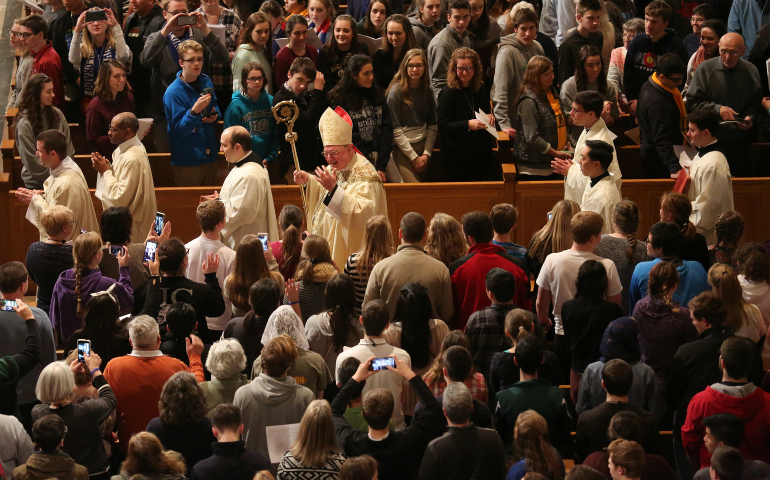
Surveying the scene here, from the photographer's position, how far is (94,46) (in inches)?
367

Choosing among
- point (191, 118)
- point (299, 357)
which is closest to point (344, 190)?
point (191, 118)

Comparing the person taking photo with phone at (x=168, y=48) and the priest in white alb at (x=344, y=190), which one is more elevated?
the person taking photo with phone at (x=168, y=48)

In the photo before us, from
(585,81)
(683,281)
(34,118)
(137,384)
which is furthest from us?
(585,81)

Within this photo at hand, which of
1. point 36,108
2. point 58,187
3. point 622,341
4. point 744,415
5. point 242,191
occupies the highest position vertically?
point 36,108

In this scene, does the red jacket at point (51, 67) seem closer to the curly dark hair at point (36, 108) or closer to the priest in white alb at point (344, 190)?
the curly dark hair at point (36, 108)

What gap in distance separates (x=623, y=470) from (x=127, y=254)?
342 centimetres

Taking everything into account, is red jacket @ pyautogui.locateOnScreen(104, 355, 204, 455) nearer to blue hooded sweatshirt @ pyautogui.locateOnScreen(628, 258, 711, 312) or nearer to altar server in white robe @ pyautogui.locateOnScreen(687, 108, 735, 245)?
blue hooded sweatshirt @ pyautogui.locateOnScreen(628, 258, 711, 312)

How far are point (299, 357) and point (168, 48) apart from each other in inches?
195

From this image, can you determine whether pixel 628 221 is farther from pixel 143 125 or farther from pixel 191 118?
pixel 143 125

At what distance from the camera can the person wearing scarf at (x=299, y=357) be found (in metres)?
5.05

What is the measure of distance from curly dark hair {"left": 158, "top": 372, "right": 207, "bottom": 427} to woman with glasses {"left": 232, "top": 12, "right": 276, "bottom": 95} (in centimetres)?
485

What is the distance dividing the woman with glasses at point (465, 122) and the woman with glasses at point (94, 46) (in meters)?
3.02

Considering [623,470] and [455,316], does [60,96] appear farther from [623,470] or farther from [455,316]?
[623,470]

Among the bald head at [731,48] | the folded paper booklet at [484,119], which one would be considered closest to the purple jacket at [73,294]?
Result: the folded paper booklet at [484,119]
